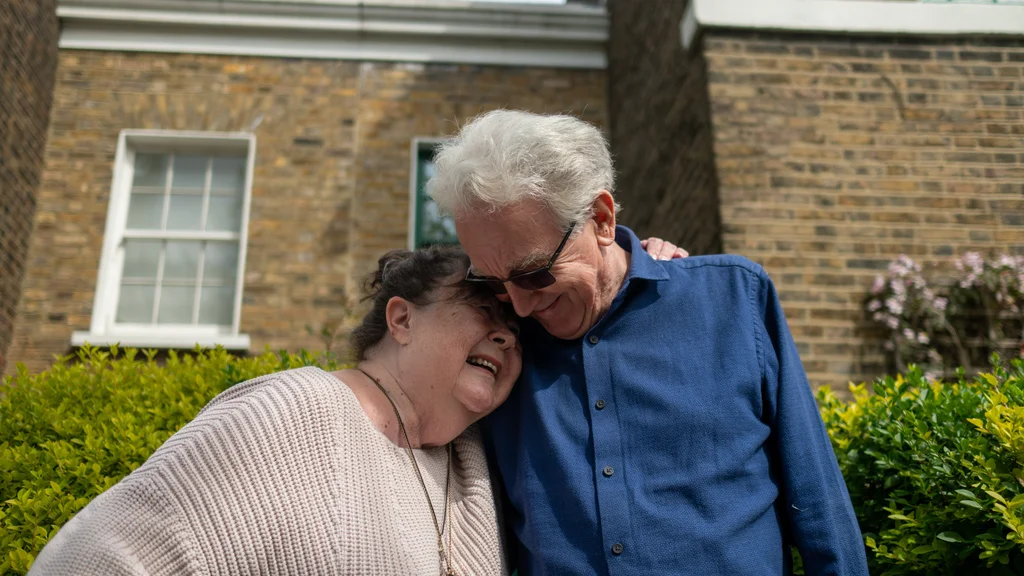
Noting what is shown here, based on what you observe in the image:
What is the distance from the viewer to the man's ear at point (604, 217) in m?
2.36

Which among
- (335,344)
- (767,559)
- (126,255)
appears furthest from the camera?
(126,255)

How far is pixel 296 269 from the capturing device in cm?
780

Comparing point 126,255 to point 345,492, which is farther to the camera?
point 126,255

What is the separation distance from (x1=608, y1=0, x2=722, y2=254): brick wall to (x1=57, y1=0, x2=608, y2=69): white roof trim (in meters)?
0.68

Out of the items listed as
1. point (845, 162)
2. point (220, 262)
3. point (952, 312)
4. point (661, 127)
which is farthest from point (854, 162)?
point (220, 262)

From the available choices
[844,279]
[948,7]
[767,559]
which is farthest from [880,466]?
[948,7]

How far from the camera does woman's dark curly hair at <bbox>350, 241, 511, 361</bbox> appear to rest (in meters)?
2.34

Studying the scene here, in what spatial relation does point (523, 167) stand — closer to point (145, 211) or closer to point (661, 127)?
point (661, 127)

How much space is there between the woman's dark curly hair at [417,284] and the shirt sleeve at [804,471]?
2.46ft

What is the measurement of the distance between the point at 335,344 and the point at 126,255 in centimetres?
239

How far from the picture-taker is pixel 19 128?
7.48 meters

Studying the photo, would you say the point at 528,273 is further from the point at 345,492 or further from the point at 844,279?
the point at 844,279

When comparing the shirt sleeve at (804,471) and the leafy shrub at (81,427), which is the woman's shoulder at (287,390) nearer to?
the shirt sleeve at (804,471)

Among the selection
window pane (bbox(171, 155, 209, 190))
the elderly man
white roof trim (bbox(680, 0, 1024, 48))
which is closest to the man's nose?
the elderly man
